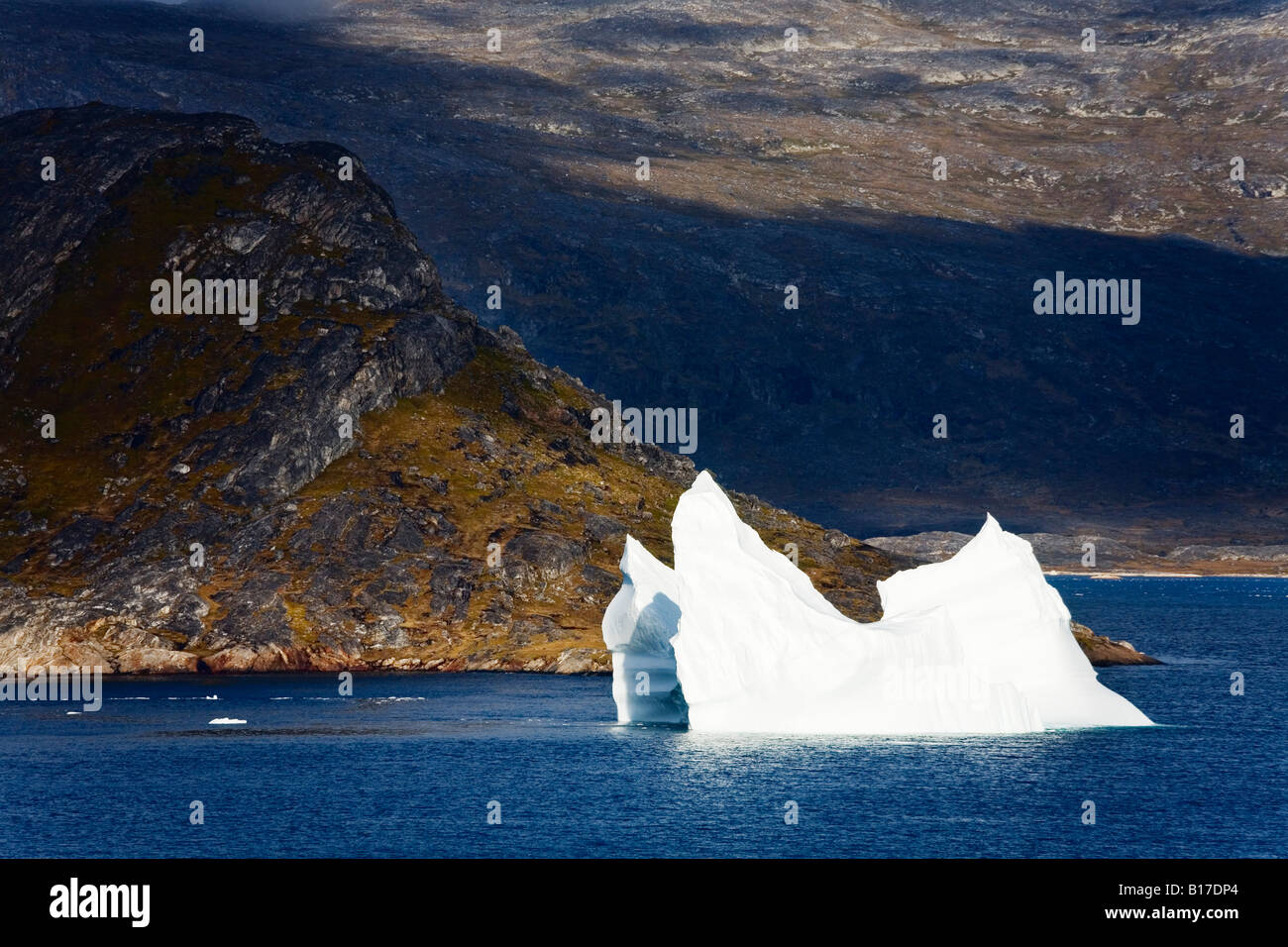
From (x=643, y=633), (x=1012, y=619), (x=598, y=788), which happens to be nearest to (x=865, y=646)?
(x=1012, y=619)

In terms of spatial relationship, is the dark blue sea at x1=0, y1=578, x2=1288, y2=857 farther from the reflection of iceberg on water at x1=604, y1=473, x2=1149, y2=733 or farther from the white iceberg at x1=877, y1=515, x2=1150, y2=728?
the white iceberg at x1=877, y1=515, x2=1150, y2=728

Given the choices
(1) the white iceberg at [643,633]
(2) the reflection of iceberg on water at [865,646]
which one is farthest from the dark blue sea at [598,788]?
(1) the white iceberg at [643,633]

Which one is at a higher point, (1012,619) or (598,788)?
(1012,619)

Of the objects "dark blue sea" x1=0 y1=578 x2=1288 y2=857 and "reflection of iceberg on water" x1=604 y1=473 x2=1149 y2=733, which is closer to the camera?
"dark blue sea" x1=0 y1=578 x2=1288 y2=857

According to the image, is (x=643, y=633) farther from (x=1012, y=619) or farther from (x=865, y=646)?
(x=1012, y=619)

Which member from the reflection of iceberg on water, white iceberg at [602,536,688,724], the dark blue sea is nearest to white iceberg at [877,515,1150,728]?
the reflection of iceberg on water

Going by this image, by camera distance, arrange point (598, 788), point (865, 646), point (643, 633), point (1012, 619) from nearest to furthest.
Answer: point (598, 788) < point (865, 646) < point (1012, 619) < point (643, 633)
